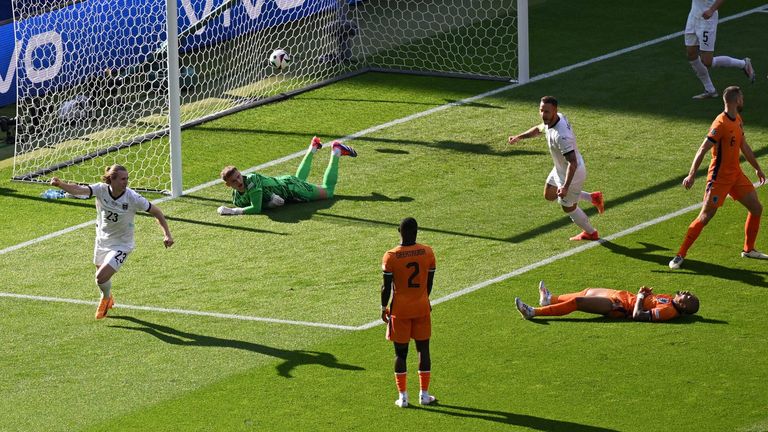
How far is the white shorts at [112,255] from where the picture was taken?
1666 cm

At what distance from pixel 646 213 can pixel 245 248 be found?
5.13 meters

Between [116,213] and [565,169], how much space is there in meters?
5.35

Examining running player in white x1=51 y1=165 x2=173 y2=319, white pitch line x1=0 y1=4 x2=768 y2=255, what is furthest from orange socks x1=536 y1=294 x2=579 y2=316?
white pitch line x1=0 y1=4 x2=768 y2=255

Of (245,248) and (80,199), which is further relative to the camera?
(80,199)

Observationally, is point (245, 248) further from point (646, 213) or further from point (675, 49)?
point (675, 49)

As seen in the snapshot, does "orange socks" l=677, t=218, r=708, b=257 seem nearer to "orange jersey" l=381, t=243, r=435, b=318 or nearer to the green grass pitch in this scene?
the green grass pitch

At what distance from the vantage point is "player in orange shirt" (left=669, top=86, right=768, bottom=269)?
16984mm

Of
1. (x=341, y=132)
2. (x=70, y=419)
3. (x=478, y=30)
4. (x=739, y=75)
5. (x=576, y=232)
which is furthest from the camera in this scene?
(x=478, y=30)

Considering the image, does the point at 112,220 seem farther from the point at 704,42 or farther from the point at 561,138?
the point at 704,42

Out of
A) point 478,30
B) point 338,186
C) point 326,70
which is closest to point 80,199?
point 338,186

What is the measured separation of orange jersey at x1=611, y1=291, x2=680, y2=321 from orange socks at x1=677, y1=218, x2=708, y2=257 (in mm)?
1516

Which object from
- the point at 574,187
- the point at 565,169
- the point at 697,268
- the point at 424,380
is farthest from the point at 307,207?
the point at 424,380

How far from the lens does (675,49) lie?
2664cm

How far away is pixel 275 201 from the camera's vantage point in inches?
798
